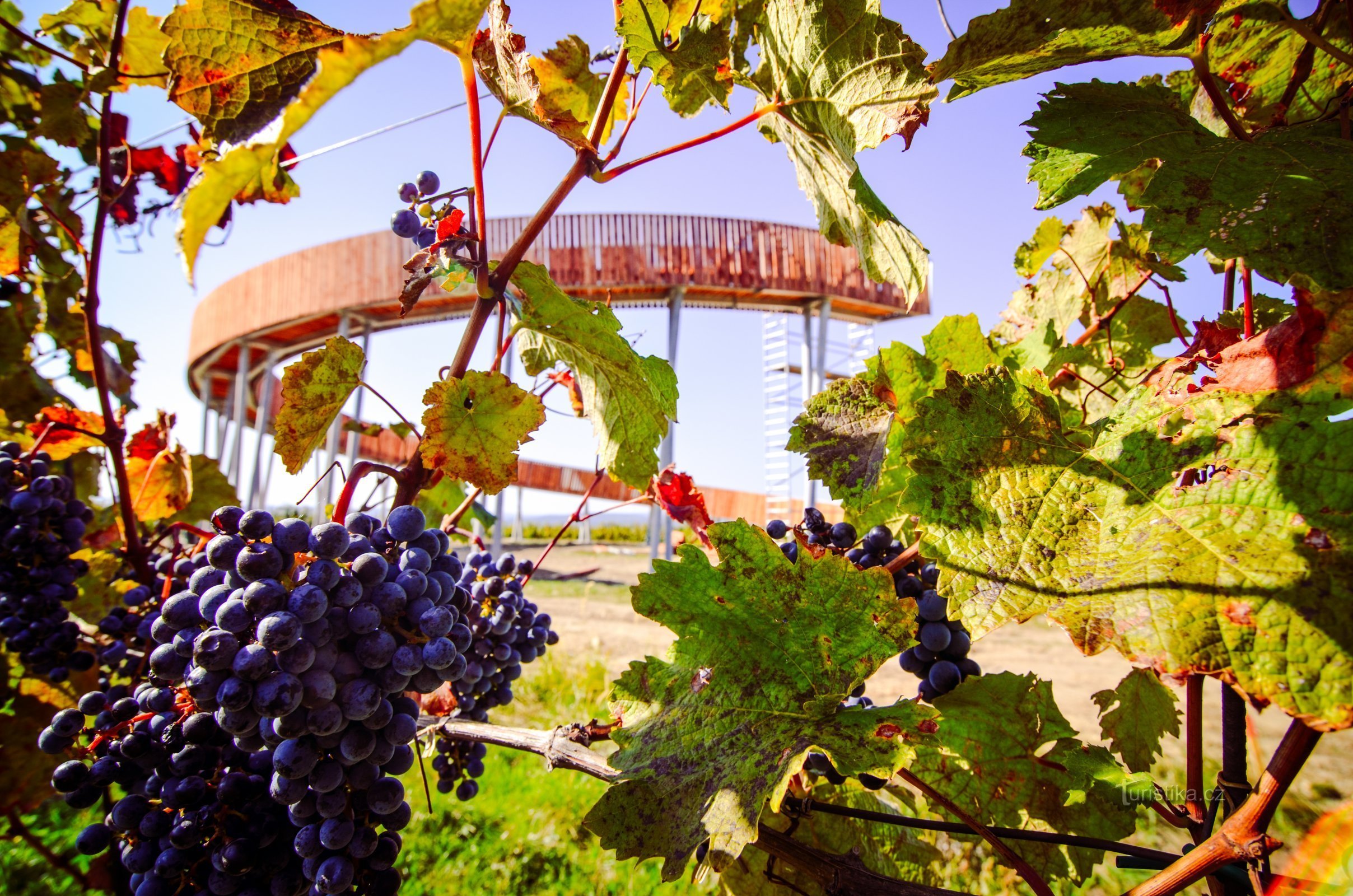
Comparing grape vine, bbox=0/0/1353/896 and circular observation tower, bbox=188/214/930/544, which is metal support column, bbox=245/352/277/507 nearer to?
circular observation tower, bbox=188/214/930/544

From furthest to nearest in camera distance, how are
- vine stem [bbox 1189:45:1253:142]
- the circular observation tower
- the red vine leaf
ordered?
the circular observation tower → the red vine leaf → vine stem [bbox 1189:45:1253:142]

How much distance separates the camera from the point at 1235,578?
0.37 meters

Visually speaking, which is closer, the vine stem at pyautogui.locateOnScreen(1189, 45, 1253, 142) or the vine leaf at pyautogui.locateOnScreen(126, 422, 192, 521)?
the vine stem at pyautogui.locateOnScreen(1189, 45, 1253, 142)

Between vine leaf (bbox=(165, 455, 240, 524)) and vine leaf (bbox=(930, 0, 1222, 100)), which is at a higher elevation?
vine leaf (bbox=(930, 0, 1222, 100))

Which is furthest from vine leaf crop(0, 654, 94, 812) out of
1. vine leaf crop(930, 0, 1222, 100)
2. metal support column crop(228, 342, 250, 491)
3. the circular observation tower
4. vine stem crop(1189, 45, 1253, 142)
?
metal support column crop(228, 342, 250, 491)

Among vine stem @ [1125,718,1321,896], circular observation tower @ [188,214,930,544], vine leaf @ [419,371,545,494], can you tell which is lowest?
vine stem @ [1125,718,1321,896]

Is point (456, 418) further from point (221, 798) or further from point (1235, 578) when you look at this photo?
point (1235, 578)

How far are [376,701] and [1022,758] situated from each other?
0.61 m

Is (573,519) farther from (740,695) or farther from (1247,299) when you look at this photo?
(1247,299)

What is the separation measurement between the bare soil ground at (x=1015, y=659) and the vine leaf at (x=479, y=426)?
1.52ft

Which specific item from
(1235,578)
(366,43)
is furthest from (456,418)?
(1235,578)

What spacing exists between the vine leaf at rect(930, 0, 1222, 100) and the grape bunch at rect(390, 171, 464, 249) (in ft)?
1.47

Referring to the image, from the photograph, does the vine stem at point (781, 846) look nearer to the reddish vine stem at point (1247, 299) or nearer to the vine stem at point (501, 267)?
the vine stem at point (501, 267)

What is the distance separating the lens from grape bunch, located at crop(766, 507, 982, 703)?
0.68 meters
